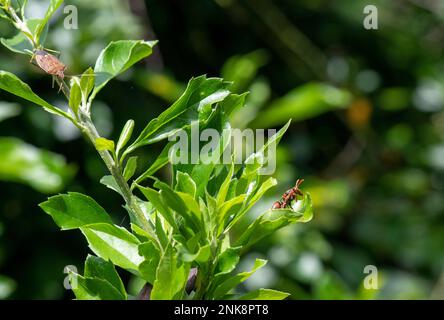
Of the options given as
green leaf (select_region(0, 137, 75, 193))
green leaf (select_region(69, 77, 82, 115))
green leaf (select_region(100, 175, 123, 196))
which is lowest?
green leaf (select_region(100, 175, 123, 196))

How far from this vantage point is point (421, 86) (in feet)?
9.68

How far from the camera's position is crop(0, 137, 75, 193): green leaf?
1.63 metres

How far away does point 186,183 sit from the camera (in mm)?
658

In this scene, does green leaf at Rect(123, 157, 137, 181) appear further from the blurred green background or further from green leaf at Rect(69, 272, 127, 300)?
the blurred green background

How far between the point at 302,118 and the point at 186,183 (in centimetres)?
182

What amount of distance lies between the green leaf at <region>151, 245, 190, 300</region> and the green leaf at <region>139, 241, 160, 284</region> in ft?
0.07

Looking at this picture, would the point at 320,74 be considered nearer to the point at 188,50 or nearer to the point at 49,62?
the point at 188,50

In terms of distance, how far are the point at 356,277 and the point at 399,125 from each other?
2.47 ft

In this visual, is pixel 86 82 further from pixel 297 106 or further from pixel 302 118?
pixel 302 118

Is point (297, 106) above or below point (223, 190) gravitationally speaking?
above

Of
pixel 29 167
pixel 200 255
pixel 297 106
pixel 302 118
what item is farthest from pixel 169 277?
pixel 302 118

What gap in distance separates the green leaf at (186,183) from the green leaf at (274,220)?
0.06 metres

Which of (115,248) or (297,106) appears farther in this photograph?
(297,106)

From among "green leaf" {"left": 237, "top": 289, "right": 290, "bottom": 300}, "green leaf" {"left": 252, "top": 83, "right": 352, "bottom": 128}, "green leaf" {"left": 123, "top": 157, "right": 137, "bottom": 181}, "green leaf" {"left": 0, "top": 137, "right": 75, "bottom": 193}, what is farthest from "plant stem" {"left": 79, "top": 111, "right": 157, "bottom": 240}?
"green leaf" {"left": 252, "top": 83, "right": 352, "bottom": 128}
